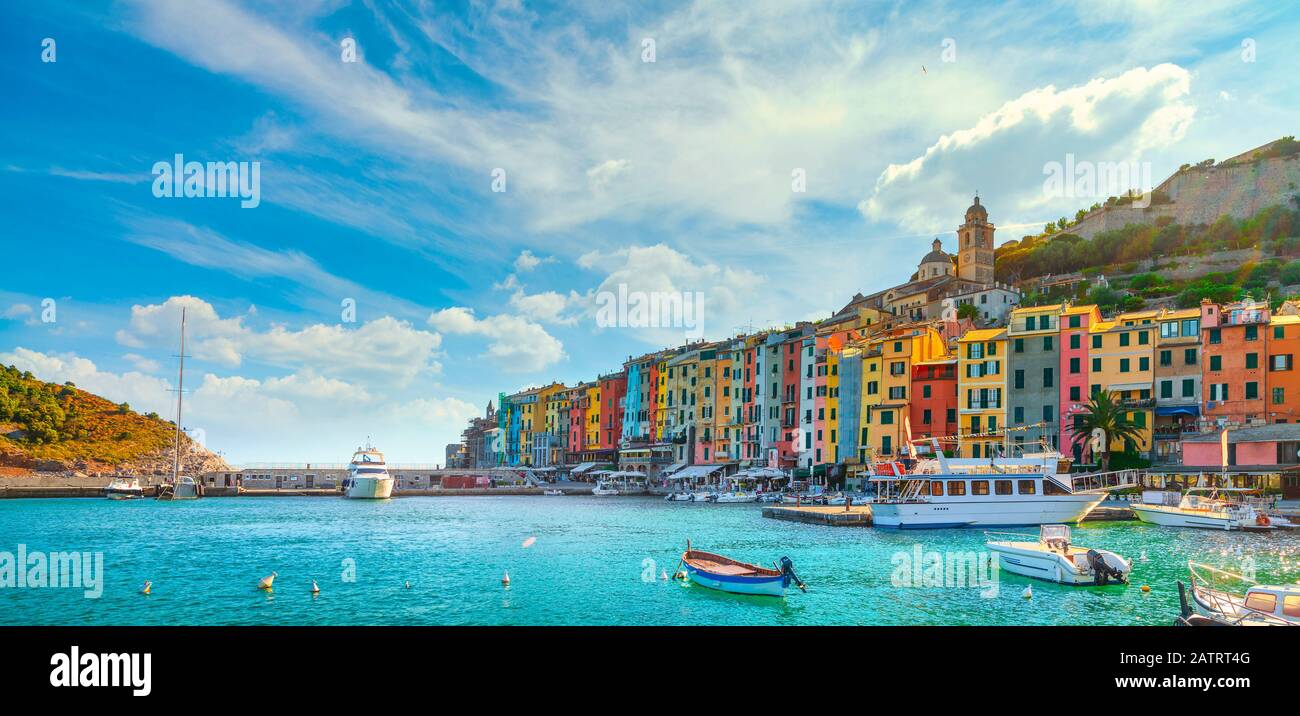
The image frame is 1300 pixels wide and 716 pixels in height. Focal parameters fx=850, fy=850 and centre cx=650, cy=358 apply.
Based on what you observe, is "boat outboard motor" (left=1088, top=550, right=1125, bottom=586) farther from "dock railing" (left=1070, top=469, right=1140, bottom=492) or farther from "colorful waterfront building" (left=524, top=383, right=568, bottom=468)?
"colorful waterfront building" (left=524, top=383, right=568, bottom=468)

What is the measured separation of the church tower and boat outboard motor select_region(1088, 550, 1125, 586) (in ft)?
200

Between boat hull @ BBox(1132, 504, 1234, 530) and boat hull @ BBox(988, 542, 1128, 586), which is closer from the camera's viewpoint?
boat hull @ BBox(988, 542, 1128, 586)

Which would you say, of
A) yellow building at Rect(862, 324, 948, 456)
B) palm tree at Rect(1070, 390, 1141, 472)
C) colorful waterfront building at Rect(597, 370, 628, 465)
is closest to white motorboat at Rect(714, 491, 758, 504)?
yellow building at Rect(862, 324, 948, 456)

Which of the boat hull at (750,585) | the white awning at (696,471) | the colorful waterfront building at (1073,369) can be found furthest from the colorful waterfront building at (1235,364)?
the white awning at (696,471)

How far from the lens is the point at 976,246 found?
254 ft

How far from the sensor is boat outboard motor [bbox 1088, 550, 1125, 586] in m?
19.0

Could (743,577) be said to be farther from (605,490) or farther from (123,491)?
(123,491)

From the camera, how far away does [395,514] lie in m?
48.2

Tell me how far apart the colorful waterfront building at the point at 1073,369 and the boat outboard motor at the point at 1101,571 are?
2511 cm

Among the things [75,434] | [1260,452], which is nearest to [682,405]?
[1260,452]

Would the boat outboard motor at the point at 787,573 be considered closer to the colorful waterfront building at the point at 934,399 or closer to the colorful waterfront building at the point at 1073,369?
the colorful waterfront building at the point at 1073,369
